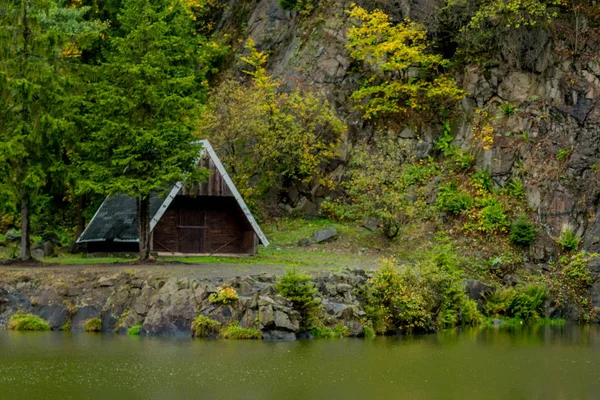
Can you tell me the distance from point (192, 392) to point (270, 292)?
10.0m

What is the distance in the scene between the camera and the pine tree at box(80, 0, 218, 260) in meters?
34.5

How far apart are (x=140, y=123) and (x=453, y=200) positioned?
15.2 metres

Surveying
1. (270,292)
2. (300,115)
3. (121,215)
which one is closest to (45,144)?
(121,215)

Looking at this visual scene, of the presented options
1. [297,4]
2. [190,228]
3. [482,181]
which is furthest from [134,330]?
[297,4]

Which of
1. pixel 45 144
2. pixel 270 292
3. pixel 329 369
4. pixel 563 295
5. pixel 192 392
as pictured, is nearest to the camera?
pixel 192 392

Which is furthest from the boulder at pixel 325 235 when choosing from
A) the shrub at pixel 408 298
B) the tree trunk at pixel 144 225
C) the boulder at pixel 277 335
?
the boulder at pixel 277 335

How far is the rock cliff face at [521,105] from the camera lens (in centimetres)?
4247

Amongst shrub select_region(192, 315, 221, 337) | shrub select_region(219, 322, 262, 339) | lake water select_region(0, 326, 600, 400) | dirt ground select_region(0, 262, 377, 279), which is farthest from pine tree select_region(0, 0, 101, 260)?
shrub select_region(219, 322, 262, 339)

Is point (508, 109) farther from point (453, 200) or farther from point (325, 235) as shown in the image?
point (325, 235)

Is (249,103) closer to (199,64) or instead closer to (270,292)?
(199,64)

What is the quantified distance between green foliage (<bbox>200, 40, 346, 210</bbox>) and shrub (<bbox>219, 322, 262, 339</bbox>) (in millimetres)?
16134

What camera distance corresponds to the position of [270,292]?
97.1 feet

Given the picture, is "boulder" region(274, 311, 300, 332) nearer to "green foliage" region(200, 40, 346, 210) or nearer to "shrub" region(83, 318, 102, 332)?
"shrub" region(83, 318, 102, 332)

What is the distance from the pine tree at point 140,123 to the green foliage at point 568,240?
50.4ft
